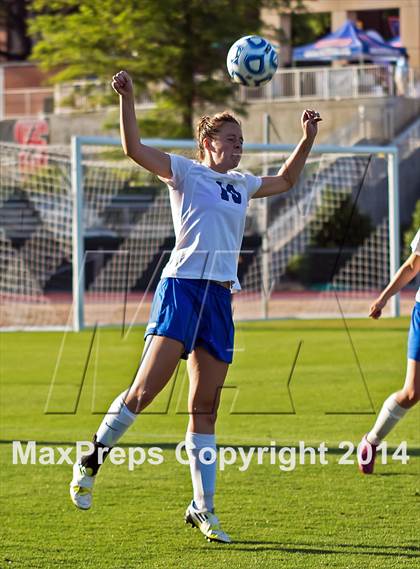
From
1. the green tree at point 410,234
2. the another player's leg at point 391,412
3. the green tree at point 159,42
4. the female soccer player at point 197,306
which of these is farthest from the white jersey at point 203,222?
the green tree at point 159,42

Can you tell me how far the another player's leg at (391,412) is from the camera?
25.1 ft

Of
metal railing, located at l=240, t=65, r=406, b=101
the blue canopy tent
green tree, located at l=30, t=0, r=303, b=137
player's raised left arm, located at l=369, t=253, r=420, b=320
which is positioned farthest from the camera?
the blue canopy tent

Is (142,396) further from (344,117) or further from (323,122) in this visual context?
(323,122)

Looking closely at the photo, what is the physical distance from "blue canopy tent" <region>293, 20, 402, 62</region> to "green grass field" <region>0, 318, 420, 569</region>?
24177 mm

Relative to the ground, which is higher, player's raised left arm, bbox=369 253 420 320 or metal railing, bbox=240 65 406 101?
metal railing, bbox=240 65 406 101

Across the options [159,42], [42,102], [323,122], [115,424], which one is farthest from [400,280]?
[42,102]

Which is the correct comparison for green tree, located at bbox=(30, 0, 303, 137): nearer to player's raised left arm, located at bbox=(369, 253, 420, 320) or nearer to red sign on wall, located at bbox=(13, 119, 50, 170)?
red sign on wall, located at bbox=(13, 119, 50, 170)

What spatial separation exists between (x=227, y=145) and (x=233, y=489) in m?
2.38

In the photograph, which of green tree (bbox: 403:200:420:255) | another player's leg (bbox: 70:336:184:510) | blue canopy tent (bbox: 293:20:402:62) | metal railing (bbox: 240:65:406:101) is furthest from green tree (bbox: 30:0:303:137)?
another player's leg (bbox: 70:336:184:510)

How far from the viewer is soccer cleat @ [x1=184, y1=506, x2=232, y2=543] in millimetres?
6418

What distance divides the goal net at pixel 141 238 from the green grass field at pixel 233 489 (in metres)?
6.09

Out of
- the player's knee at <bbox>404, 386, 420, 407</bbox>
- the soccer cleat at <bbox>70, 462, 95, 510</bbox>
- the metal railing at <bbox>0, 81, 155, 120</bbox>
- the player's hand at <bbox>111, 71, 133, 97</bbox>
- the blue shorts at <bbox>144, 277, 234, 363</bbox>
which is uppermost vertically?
the metal railing at <bbox>0, 81, 155, 120</bbox>

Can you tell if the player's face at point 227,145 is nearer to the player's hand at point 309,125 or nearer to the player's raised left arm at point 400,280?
the player's hand at point 309,125

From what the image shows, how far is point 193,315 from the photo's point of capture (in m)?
6.43
